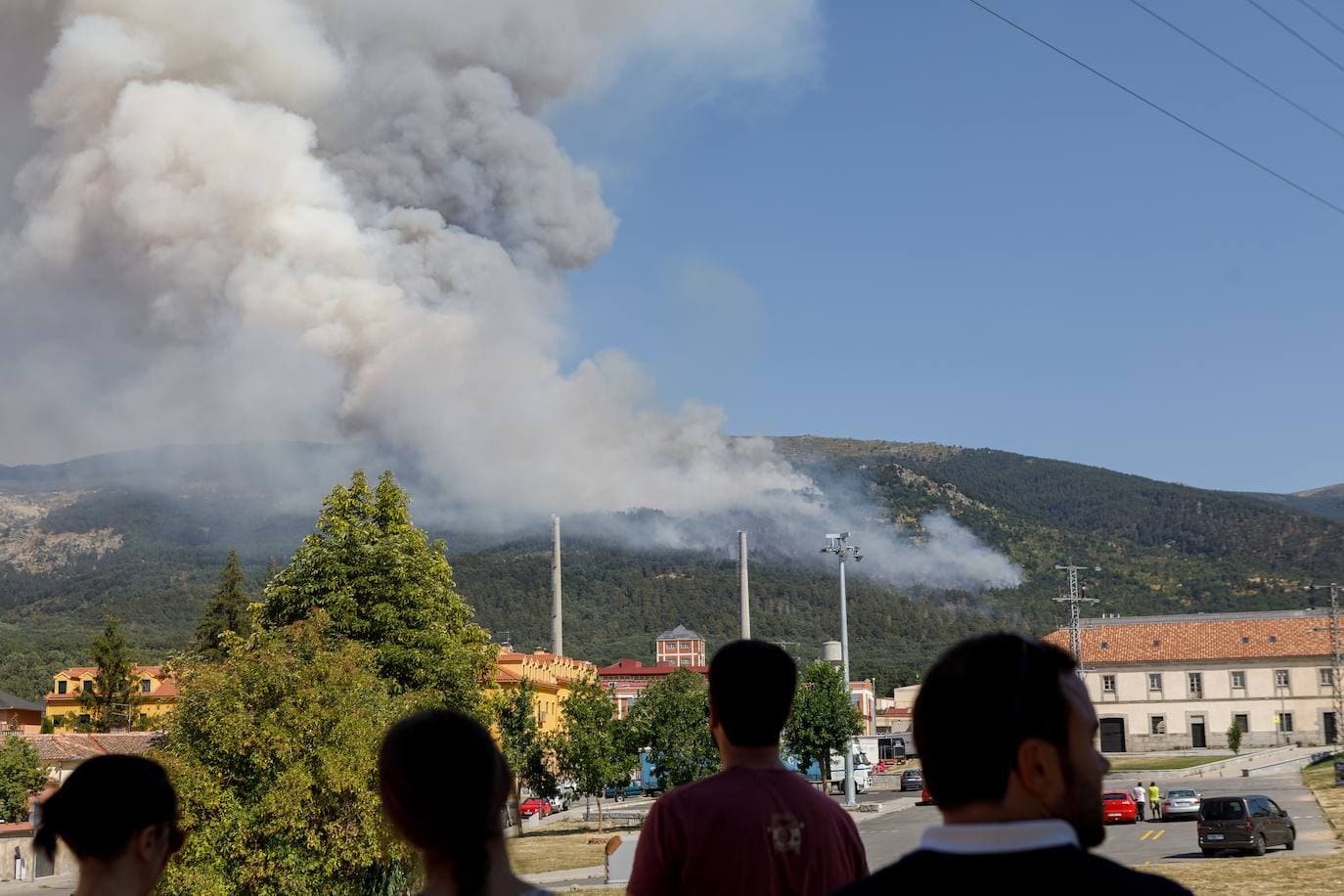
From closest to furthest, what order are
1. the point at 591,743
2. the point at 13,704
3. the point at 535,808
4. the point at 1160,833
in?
1. the point at 1160,833
2. the point at 591,743
3. the point at 535,808
4. the point at 13,704

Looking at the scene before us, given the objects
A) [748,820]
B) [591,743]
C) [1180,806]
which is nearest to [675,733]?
[591,743]

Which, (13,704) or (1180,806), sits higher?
(13,704)

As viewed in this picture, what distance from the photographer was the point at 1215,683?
4065 inches

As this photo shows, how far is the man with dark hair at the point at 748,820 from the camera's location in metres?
4.22

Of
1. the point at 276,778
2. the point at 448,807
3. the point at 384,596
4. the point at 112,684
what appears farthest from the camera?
the point at 112,684

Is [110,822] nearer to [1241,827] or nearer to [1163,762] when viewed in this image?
[1241,827]

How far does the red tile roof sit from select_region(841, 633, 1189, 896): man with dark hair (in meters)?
103

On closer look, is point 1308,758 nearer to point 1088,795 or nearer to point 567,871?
point 567,871

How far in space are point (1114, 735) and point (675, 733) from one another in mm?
53419

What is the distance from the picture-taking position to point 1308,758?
77.2 metres

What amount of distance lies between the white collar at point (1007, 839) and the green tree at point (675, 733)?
58.5 meters


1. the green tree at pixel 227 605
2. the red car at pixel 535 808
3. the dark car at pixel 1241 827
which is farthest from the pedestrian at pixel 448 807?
the green tree at pixel 227 605

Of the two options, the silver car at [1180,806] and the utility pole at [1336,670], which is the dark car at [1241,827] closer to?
the silver car at [1180,806]

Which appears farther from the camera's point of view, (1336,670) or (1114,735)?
(1114,735)
